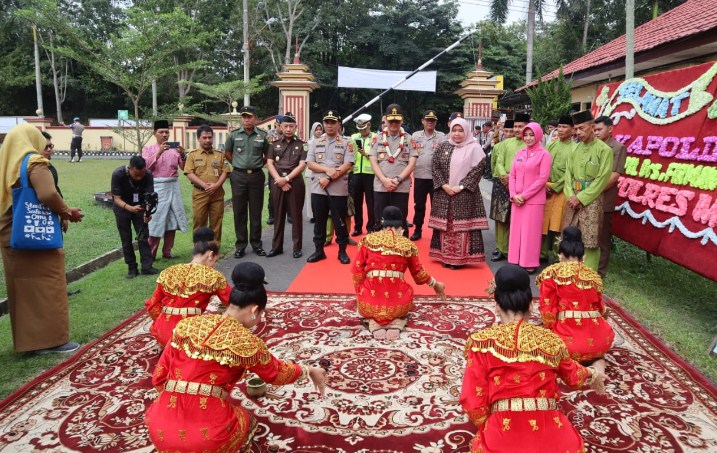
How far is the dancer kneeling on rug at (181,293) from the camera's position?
3.22m

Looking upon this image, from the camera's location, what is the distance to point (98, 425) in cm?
277

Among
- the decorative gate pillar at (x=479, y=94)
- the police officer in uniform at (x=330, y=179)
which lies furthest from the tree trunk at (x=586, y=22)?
the police officer in uniform at (x=330, y=179)

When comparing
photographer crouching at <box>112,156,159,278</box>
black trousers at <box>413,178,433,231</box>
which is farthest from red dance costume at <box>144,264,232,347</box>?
black trousers at <box>413,178,433,231</box>

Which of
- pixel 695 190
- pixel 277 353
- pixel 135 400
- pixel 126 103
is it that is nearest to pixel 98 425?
pixel 135 400

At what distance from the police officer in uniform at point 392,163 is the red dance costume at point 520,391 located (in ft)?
12.9

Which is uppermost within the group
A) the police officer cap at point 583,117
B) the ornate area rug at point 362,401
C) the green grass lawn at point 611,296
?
the police officer cap at point 583,117

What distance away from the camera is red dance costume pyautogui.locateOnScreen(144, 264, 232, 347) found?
3.22 meters

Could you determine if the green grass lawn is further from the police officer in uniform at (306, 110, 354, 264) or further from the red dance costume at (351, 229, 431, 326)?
the red dance costume at (351, 229, 431, 326)

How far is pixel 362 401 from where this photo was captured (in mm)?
3014

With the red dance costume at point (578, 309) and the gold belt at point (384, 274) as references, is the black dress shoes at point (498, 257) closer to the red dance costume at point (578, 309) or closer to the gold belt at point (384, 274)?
the gold belt at point (384, 274)

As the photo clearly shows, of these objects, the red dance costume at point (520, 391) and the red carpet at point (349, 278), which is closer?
the red dance costume at point (520, 391)

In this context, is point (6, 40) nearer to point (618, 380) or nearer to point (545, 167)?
point (545, 167)

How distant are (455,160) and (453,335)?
2454 millimetres

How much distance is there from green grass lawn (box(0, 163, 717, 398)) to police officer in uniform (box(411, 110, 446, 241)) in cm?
248
